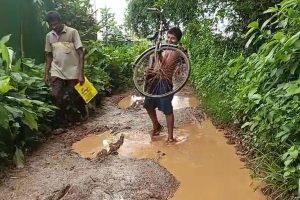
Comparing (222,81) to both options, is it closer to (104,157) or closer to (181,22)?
(104,157)

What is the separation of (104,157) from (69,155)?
48 centimetres

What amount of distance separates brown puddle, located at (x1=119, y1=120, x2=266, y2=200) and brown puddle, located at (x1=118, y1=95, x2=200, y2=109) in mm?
1557

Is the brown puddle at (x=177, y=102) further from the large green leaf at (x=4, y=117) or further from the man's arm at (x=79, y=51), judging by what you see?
the large green leaf at (x=4, y=117)

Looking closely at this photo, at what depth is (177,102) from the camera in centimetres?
859

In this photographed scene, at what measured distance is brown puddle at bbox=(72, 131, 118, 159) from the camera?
17.8 ft

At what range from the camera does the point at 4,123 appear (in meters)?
4.61

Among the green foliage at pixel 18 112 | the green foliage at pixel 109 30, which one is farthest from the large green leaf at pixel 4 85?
the green foliage at pixel 109 30

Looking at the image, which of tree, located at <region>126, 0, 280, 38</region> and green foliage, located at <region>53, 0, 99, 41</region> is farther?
green foliage, located at <region>53, 0, 99, 41</region>

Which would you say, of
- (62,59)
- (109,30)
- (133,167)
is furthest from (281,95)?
(109,30)

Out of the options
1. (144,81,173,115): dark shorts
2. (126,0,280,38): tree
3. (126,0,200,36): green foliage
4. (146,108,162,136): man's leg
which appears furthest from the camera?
(126,0,200,36): green foliage

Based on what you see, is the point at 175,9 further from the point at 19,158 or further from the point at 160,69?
the point at 19,158

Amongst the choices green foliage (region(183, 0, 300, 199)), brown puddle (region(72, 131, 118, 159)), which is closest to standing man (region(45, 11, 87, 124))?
brown puddle (region(72, 131, 118, 159))

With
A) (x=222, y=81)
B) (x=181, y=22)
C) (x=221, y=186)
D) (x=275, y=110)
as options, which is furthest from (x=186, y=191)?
(x=181, y=22)

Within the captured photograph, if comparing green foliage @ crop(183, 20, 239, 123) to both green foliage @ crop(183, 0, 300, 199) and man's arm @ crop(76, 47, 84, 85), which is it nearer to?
green foliage @ crop(183, 0, 300, 199)
